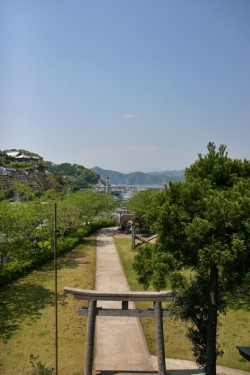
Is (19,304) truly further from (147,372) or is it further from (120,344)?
(147,372)

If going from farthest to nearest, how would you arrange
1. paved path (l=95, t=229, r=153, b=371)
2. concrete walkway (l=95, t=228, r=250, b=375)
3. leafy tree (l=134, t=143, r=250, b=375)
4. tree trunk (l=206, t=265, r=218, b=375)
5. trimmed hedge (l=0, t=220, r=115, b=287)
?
trimmed hedge (l=0, t=220, r=115, b=287) < paved path (l=95, t=229, r=153, b=371) < concrete walkway (l=95, t=228, r=250, b=375) < tree trunk (l=206, t=265, r=218, b=375) < leafy tree (l=134, t=143, r=250, b=375)

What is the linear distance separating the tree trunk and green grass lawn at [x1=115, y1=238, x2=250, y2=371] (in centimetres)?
166

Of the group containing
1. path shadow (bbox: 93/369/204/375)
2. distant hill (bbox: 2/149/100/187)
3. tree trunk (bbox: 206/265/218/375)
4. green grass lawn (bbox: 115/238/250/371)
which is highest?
distant hill (bbox: 2/149/100/187)

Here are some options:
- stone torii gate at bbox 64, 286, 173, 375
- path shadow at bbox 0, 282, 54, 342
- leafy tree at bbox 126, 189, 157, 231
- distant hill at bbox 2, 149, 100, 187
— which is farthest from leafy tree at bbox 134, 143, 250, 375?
distant hill at bbox 2, 149, 100, 187

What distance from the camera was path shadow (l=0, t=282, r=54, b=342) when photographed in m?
9.02

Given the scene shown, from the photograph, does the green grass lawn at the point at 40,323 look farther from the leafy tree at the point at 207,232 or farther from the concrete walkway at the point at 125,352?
the leafy tree at the point at 207,232

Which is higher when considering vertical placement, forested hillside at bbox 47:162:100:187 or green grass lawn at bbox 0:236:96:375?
forested hillside at bbox 47:162:100:187

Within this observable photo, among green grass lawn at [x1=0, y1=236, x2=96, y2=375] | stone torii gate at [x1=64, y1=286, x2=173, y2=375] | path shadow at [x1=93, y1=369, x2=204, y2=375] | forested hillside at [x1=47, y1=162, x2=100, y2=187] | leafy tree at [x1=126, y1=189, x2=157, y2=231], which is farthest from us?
forested hillside at [x1=47, y1=162, x2=100, y2=187]

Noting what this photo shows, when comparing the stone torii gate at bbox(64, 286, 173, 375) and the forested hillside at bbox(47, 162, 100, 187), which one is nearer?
the stone torii gate at bbox(64, 286, 173, 375)

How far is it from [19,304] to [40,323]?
185cm

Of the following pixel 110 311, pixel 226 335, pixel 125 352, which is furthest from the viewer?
pixel 226 335

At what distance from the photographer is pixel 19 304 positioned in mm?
10648

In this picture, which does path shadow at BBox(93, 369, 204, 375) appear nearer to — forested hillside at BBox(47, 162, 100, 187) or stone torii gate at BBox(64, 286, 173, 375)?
stone torii gate at BBox(64, 286, 173, 375)

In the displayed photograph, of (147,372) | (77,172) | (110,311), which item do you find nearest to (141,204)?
(147,372)
